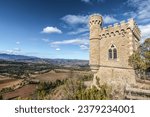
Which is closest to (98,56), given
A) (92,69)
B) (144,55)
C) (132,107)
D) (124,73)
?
(92,69)

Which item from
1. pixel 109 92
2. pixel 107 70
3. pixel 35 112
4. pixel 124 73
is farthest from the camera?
pixel 107 70

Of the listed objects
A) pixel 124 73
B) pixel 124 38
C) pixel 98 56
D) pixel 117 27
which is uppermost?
pixel 117 27

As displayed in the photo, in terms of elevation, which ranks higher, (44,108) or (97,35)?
(97,35)

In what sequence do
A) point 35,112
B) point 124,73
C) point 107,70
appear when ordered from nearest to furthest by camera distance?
point 35,112 < point 124,73 < point 107,70

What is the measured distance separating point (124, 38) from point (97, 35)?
3592 millimetres

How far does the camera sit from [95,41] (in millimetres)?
22719

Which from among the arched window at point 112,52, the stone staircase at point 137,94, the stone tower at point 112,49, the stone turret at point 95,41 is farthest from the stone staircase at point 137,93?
the stone turret at point 95,41

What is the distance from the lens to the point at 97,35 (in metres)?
22.7

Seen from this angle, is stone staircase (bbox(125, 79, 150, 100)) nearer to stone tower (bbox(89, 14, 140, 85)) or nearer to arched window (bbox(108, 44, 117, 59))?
stone tower (bbox(89, 14, 140, 85))

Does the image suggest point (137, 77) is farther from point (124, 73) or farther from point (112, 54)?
point (112, 54)

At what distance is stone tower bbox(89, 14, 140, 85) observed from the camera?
2027 cm

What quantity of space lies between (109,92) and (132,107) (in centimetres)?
939

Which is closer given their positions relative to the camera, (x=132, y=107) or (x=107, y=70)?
(x=132, y=107)

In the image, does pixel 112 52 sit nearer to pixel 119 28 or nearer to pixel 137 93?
pixel 119 28
